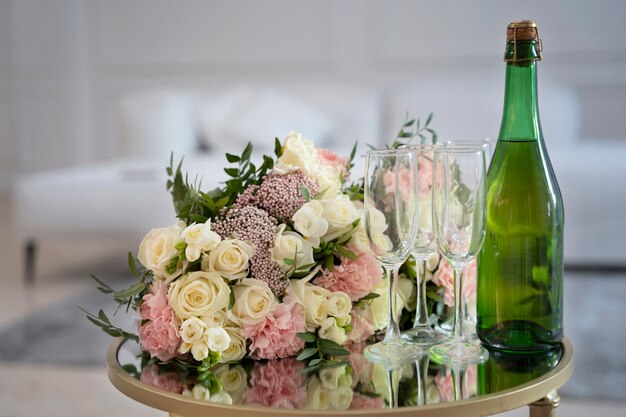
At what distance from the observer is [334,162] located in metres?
1.14

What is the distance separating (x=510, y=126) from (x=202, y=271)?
421 millimetres

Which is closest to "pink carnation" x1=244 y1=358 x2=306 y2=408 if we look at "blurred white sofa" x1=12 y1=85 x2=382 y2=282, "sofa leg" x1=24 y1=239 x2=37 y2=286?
"blurred white sofa" x1=12 y1=85 x2=382 y2=282

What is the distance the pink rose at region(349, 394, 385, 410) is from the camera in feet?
2.71

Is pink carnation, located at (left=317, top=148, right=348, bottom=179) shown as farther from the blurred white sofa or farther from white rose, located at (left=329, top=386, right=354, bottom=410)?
the blurred white sofa

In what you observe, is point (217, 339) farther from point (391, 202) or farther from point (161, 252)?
point (391, 202)

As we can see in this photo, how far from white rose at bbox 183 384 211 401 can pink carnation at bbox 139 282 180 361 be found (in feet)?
0.25

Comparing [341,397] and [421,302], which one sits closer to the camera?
[341,397]

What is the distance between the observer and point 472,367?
938 mm

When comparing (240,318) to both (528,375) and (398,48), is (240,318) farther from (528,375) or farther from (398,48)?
(398,48)

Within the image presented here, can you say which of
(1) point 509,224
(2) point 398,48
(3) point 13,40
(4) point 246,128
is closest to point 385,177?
(1) point 509,224

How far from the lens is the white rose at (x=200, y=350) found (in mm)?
931

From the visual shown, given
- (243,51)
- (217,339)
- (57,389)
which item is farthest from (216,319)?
(243,51)

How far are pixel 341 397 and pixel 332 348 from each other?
5.2 inches

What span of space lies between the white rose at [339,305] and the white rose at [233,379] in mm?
127
